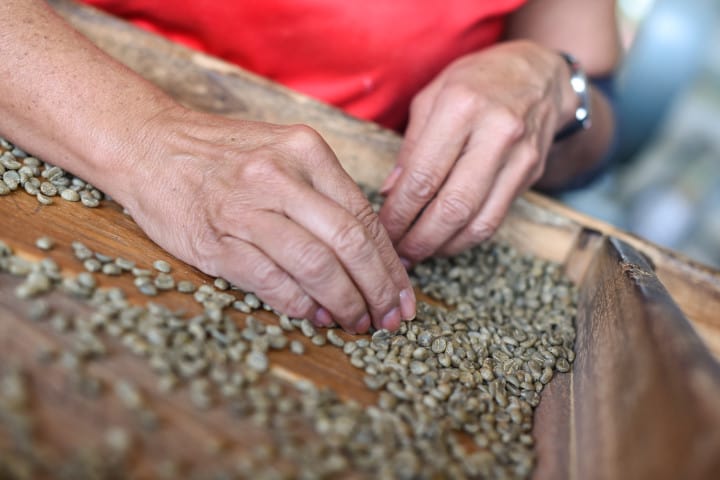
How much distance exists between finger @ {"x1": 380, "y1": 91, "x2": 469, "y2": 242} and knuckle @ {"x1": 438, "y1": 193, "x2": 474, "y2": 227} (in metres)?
0.05

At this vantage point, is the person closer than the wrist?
Yes

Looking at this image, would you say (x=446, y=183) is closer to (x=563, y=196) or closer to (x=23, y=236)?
(x=23, y=236)

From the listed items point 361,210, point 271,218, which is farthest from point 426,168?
point 271,218

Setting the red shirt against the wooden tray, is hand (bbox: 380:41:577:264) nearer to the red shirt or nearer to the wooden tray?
the wooden tray

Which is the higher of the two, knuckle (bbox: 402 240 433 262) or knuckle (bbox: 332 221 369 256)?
knuckle (bbox: 332 221 369 256)

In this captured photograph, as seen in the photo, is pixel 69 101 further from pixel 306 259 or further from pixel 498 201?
pixel 498 201

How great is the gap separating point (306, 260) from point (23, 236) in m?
0.69

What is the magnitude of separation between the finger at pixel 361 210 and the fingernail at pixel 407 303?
3 cm

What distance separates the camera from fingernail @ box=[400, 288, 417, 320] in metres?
1.75

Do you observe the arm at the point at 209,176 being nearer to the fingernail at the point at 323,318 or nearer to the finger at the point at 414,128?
the fingernail at the point at 323,318

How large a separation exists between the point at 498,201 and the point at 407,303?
23.0 inches

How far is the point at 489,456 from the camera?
142 cm

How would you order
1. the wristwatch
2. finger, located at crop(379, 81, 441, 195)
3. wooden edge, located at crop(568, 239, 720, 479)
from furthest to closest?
the wristwatch → finger, located at crop(379, 81, 441, 195) → wooden edge, located at crop(568, 239, 720, 479)

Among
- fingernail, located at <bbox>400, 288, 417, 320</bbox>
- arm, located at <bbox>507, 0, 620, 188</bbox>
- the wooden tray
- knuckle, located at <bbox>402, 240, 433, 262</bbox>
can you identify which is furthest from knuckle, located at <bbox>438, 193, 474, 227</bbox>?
arm, located at <bbox>507, 0, 620, 188</bbox>
